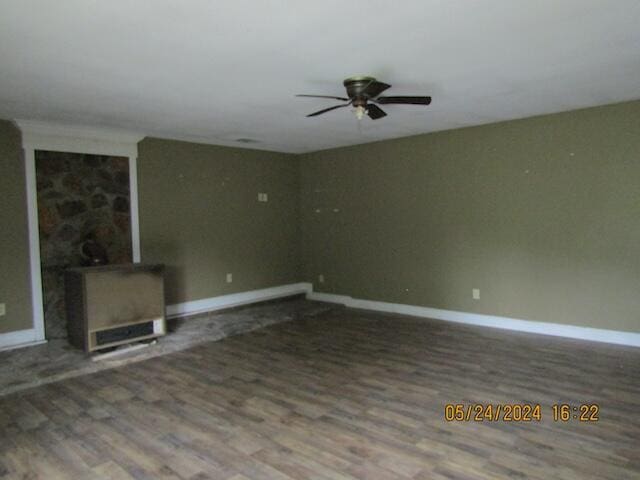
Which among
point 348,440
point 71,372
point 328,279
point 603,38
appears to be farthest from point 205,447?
point 328,279

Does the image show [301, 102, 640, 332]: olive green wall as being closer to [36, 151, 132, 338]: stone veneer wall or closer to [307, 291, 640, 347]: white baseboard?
[307, 291, 640, 347]: white baseboard

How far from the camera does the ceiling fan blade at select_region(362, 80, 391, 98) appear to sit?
9.35ft

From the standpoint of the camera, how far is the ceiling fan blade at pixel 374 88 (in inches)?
112

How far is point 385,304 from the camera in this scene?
18.3ft

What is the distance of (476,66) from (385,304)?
338 cm

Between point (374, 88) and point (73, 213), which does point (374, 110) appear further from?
point (73, 213)

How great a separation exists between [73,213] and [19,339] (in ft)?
4.22

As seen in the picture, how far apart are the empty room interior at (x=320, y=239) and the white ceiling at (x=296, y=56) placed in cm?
2

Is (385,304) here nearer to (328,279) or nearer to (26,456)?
(328,279)

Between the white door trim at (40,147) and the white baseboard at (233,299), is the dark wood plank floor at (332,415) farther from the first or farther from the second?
the white door trim at (40,147)
